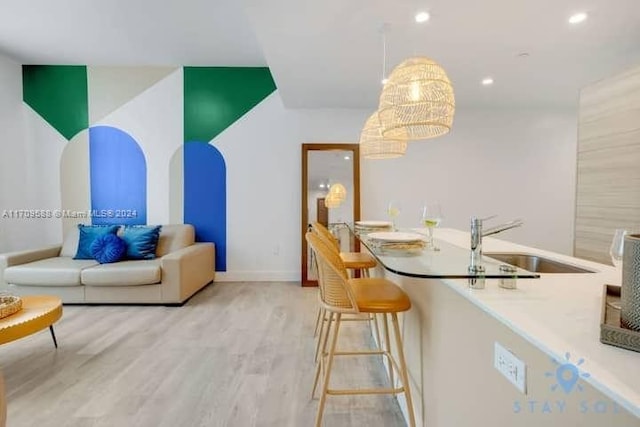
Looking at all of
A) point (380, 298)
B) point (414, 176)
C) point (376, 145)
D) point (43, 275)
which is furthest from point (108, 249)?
point (414, 176)

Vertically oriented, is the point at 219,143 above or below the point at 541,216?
above

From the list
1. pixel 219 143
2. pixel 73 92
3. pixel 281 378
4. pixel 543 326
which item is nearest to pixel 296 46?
pixel 219 143

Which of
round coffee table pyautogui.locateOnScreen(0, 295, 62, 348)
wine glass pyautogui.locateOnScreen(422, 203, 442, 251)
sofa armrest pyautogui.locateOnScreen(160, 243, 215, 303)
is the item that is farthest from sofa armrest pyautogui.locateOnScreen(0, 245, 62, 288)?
wine glass pyautogui.locateOnScreen(422, 203, 442, 251)

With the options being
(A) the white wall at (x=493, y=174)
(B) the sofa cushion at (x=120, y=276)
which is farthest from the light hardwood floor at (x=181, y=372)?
(A) the white wall at (x=493, y=174)

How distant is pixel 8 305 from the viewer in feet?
7.70

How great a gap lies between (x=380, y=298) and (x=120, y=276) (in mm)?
3097

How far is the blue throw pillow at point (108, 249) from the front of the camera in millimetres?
3883

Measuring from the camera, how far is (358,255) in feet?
10.0

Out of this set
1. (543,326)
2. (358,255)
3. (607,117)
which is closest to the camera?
(543,326)

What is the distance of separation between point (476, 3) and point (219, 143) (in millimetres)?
3538

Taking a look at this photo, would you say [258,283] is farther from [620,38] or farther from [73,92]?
[620,38]

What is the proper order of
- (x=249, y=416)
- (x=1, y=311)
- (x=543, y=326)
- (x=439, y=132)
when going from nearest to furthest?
1. (x=543, y=326)
2. (x=249, y=416)
3. (x=1, y=311)
4. (x=439, y=132)

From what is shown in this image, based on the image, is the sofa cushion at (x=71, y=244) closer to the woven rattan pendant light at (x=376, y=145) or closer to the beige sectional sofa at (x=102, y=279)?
the beige sectional sofa at (x=102, y=279)

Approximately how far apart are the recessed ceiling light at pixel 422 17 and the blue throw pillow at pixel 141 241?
367 centimetres
